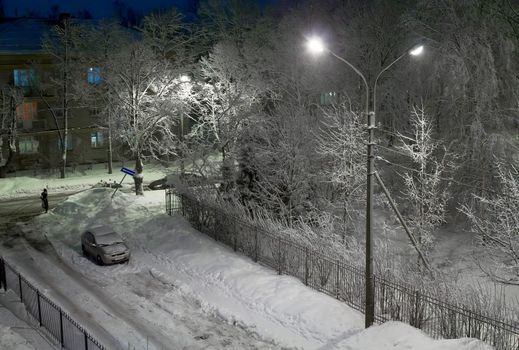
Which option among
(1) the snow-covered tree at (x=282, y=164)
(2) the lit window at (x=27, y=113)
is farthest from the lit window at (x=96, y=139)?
(1) the snow-covered tree at (x=282, y=164)

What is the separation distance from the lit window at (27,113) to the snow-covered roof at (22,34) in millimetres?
4161

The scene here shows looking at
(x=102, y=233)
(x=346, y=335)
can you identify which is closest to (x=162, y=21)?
(x=102, y=233)

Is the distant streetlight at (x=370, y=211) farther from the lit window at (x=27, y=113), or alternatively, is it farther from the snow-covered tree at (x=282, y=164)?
the lit window at (x=27, y=113)

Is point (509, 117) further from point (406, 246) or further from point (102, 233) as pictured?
point (102, 233)

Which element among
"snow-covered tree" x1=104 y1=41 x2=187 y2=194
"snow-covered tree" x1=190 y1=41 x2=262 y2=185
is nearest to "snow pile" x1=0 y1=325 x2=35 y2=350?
"snow-covered tree" x1=190 y1=41 x2=262 y2=185

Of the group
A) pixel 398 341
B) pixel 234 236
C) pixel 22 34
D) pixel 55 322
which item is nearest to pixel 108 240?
pixel 234 236

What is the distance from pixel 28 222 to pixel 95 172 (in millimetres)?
14567

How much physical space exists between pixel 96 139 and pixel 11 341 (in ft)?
118

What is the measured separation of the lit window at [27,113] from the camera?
43562 mm

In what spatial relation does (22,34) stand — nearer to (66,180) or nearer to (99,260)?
(66,180)

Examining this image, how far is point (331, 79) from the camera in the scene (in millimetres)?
37375

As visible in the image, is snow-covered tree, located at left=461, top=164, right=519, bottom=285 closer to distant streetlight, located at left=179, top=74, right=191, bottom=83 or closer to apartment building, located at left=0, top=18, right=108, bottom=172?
distant streetlight, located at left=179, top=74, right=191, bottom=83

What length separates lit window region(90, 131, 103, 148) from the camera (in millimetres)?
47062

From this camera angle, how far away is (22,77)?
4347 centimetres
